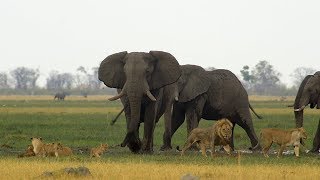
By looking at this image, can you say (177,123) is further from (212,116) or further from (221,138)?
(221,138)

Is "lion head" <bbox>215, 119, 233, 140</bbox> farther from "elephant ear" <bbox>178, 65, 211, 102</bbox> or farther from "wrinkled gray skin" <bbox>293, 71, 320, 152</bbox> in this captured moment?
"elephant ear" <bbox>178, 65, 211, 102</bbox>

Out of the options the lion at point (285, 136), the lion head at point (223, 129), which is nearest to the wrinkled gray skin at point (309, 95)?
the lion at point (285, 136)

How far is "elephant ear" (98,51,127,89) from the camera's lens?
23.9m

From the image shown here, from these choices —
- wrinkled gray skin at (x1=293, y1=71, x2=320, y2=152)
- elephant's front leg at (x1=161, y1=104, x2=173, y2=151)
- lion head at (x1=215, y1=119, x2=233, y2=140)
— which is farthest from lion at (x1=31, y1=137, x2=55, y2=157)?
wrinkled gray skin at (x1=293, y1=71, x2=320, y2=152)

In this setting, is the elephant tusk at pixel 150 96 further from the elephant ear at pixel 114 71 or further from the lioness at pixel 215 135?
the lioness at pixel 215 135

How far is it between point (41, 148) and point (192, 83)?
7.69 m

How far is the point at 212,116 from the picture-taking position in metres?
28.9

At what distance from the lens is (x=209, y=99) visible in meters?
28.5

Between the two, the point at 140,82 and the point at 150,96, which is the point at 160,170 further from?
the point at 140,82

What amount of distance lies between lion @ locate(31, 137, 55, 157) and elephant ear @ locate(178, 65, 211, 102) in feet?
22.0

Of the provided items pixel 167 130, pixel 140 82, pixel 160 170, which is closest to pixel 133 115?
pixel 140 82

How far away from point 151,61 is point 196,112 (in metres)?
4.14

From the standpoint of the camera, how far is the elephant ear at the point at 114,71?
78.3ft

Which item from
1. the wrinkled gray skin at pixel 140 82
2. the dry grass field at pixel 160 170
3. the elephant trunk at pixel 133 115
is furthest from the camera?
the wrinkled gray skin at pixel 140 82
